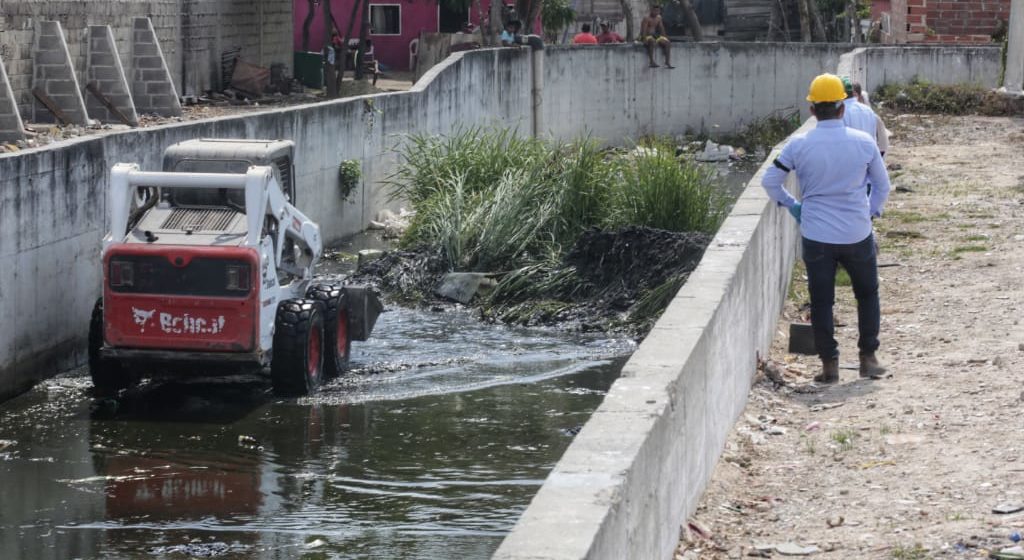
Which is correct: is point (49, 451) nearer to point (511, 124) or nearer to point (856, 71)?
point (856, 71)

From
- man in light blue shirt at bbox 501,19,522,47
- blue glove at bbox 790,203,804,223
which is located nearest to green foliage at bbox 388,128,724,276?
blue glove at bbox 790,203,804,223

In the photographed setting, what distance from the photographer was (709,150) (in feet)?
116

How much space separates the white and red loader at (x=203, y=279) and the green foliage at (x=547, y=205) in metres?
5.12

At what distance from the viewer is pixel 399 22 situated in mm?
47875

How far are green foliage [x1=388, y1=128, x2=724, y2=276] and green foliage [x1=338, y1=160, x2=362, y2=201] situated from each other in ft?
6.56

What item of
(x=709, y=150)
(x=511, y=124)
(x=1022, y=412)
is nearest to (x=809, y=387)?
(x=1022, y=412)

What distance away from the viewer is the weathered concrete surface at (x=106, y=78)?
2636cm

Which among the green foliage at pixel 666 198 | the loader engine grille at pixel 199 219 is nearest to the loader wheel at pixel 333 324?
the loader engine grille at pixel 199 219

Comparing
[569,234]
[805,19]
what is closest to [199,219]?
[569,234]

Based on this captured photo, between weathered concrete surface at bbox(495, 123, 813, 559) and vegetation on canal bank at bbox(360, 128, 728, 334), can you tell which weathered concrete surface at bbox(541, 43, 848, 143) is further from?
weathered concrete surface at bbox(495, 123, 813, 559)

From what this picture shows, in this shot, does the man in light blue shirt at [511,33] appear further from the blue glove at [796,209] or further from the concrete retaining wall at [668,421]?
the blue glove at [796,209]

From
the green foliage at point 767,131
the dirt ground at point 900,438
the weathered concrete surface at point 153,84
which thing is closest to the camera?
the dirt ground at point 900,438

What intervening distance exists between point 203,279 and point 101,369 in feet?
A: 4.60

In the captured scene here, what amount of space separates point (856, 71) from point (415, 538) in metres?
19.5
